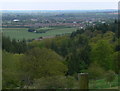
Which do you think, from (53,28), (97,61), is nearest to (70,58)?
(97,61)

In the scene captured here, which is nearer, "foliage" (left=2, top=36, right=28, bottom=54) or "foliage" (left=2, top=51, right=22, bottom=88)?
"foliage" (left=2, top=51, right=22, bottom=88)

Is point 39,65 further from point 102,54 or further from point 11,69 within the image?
point 102,54

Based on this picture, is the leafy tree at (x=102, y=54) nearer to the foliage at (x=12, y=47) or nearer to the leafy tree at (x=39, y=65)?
the leafy tree at (x=39, y=65)

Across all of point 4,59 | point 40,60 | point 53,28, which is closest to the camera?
point 40,60

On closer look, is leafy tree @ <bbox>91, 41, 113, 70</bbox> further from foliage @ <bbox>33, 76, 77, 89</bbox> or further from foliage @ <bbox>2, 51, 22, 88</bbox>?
foliage @ <bbox>33, 76, 77, 89</bbox>

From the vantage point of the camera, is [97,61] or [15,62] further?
[97,61]

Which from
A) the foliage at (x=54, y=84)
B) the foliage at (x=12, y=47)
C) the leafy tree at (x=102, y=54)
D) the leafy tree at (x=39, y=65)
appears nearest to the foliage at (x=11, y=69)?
the leafy tree at (x=39, y=65)

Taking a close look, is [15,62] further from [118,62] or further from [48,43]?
[48,43]

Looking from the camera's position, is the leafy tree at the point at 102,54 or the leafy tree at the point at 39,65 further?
the leafy tree at the point at 102,54

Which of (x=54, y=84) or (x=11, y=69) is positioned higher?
(x=54, y=84)

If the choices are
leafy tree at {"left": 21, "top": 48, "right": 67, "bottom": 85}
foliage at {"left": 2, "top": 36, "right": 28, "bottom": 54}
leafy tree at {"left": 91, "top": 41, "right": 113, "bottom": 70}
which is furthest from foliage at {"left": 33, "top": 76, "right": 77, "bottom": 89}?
foliage at {"left": 2, "top": 36, "right": 28, "bottom": 54}

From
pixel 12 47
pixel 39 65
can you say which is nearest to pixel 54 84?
pixel 39 65
